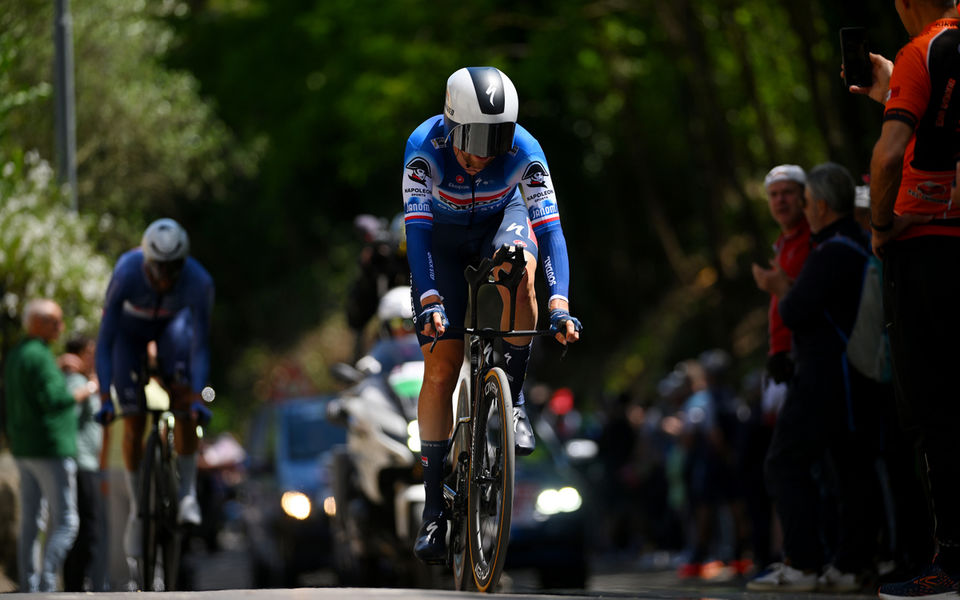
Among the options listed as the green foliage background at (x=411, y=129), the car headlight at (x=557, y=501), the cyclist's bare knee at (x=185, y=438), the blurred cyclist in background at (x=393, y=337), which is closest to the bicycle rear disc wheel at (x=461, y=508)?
the cyclist's bare knee at (x=185, y=438)

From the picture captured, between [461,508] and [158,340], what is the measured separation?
3.67m

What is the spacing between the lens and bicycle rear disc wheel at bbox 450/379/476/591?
324 inches

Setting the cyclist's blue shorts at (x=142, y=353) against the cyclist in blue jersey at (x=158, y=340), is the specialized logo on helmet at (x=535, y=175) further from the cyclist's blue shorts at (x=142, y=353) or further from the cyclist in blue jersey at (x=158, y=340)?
the cyclist's blue shorts at (x=142, y=353)

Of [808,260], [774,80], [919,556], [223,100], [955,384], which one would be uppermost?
[223,100]

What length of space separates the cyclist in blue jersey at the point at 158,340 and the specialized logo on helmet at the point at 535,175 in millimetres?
3241

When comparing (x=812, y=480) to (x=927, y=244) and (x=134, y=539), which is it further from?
(x=134, y=539)

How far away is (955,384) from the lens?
7.75 m

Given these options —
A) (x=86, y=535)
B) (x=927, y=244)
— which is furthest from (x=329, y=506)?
(x=927, y=244)

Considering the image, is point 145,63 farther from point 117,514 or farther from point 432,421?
point 432,421

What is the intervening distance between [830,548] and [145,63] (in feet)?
61.2

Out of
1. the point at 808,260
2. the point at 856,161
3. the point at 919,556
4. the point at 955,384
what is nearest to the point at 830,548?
the point at 919,556

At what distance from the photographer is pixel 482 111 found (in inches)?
320

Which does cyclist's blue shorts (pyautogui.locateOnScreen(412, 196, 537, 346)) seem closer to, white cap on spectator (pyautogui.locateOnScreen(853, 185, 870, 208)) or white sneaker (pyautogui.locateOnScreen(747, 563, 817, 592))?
white sneaker (pyautogui.locateOnScreen(747, 563, 817, 592))

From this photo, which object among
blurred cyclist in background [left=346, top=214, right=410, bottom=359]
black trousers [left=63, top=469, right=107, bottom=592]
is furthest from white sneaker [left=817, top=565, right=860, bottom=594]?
black trousers [left=63, top=469, right=107, bottom=592]
